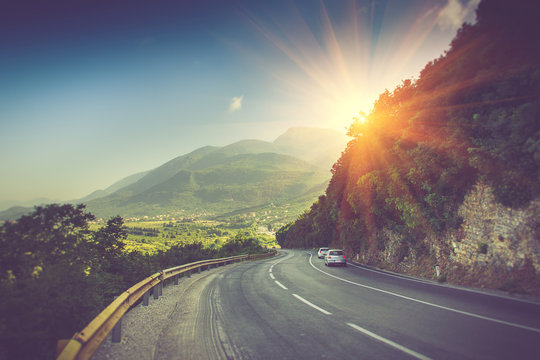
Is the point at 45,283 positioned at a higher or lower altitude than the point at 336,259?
higher

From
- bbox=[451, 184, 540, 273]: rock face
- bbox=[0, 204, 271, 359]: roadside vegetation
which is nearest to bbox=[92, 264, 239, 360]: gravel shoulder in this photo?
bbox=[0, 204, 271, 359]: roadside vegetation

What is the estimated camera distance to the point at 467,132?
41.4ft

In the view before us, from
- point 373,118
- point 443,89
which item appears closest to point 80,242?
point 443,89

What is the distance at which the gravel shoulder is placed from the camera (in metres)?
4.93

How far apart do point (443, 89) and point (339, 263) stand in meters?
13.7

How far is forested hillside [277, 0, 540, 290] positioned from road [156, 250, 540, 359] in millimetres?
5403

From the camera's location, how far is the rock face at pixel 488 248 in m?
9.62

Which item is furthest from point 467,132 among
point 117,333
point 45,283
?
point 45,283

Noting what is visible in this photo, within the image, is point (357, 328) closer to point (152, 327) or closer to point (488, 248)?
point (152, 327)

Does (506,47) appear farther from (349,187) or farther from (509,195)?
(349,187)

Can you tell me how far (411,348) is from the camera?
4.78 m

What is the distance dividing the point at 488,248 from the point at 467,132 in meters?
5.16

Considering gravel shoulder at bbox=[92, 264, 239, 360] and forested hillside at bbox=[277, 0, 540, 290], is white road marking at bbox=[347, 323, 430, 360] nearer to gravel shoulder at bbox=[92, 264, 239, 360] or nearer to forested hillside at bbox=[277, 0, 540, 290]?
gravel shoulder at bbox=[92, 264, 239, 360]

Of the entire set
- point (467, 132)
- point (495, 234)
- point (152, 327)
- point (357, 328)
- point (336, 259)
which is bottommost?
point (336, 259)
